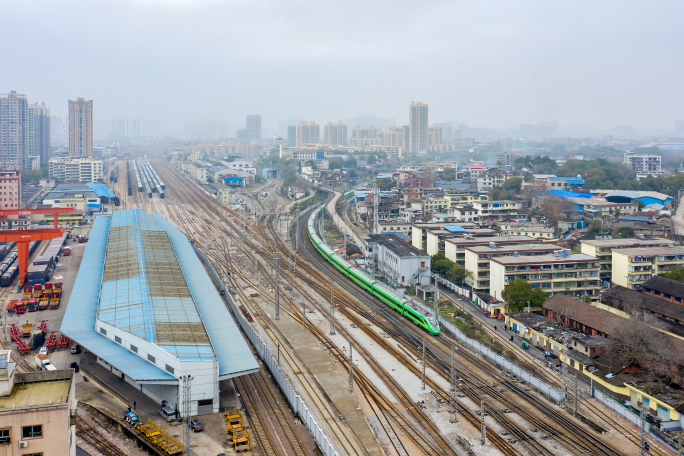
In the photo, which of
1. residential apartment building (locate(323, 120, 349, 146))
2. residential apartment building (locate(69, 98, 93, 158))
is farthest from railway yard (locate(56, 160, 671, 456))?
residential apartment building (locate(323, 120, 349, 146))

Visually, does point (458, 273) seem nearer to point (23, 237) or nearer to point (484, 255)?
point (484, 255)

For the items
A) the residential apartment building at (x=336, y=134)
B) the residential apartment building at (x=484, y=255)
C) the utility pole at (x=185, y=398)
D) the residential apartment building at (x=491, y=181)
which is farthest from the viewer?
the residential apartment building at (x=336, y=134)

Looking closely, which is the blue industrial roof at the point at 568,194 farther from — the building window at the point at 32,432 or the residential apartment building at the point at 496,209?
the building window at the point at 32,432

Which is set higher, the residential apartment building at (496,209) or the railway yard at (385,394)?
the residential apartment building at (496,209)

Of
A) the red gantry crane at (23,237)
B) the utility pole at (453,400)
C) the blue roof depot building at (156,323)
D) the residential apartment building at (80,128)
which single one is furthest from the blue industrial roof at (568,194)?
the residential apartment building at (80,128)

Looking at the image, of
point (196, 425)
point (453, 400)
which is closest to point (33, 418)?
point (196, 425)

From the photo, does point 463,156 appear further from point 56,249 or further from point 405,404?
point 405,404

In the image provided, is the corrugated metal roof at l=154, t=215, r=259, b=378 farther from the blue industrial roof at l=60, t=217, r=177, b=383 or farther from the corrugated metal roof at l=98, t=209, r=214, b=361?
the blue industrial roof at l=60, t=217, r=177, b=383
